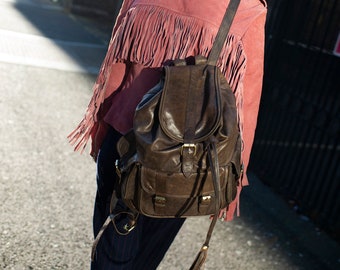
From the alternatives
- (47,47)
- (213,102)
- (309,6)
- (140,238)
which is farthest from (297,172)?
(47,47)

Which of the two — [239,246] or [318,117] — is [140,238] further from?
[318,117]

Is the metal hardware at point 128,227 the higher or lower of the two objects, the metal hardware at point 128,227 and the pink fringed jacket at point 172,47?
the lower

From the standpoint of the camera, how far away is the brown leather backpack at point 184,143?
5.21 ft

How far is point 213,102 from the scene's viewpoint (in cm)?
161

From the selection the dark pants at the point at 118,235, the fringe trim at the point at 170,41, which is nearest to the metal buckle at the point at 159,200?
the dark pants at the point at 118,235

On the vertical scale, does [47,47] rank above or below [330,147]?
below

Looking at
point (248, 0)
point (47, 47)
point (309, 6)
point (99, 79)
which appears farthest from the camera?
point (47, 47)

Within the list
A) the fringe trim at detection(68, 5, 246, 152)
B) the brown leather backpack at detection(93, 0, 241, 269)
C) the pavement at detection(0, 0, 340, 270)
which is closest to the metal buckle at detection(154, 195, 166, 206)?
the brown leather backpack at detection(93, 0, 241, 269)

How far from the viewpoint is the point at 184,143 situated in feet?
5.19

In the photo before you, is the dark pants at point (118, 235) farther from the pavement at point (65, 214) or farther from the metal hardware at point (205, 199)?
the pavement at point (65, 214)

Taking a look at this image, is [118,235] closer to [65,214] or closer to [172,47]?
[172,47]

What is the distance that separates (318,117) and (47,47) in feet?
18.7

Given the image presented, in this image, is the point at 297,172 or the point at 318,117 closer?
the point at 318,117

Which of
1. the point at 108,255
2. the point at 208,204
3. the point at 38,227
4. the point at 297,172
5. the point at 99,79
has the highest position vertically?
the point at 99,79
